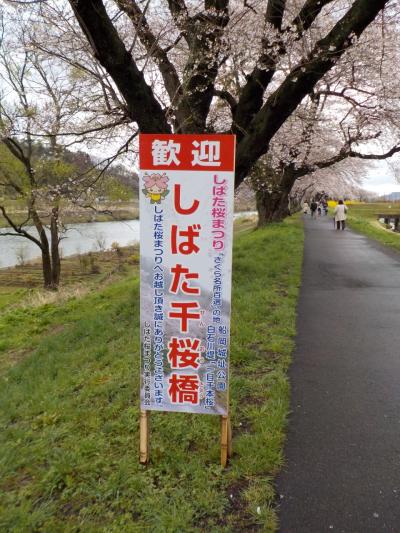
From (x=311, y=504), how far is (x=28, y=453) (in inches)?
85.8

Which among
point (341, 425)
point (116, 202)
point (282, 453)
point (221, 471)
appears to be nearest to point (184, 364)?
point (221, 471)

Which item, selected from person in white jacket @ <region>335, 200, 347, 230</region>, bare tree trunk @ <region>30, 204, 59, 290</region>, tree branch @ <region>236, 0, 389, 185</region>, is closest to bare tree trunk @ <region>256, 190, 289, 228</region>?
person in white jacket @ <region>335, 200, 347, 230</region>

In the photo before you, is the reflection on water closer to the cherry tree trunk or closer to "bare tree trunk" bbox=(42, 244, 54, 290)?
"bare tree trunk" bbox=(42, 244, 54, 290)

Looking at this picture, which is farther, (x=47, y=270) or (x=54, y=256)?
(x=47, y=270)

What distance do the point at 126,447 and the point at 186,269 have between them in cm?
153

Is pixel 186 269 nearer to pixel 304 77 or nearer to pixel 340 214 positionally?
pixel 304 77

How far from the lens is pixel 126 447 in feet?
9.91

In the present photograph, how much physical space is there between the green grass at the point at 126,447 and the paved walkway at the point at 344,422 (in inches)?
6.8

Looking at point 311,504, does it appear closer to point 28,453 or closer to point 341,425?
point 341,425

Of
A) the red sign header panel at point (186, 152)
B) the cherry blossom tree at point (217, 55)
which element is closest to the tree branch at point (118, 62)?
the cherry blossom tree at point (217, 55)

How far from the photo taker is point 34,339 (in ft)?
25.3

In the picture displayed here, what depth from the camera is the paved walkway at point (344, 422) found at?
Result: 93.0 inches

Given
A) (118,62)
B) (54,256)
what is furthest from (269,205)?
(118,62)

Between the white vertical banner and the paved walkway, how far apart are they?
2.49 ft
